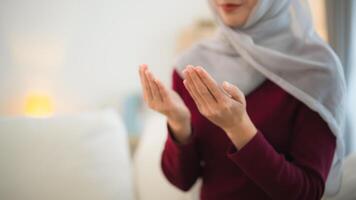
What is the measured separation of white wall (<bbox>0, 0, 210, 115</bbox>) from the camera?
111 cm

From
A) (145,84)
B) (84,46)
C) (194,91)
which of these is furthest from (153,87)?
(84,46)

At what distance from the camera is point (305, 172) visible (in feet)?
1.98

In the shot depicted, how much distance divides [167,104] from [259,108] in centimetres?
17

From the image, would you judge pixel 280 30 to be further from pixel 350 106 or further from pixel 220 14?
pixel 350 106

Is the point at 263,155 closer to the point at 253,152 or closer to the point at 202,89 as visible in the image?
the point at 253,152

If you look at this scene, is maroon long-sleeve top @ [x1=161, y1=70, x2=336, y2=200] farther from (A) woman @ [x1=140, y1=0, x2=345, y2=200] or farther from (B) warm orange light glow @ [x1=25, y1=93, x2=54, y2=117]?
(B) warm orange light glow @ [x1=25, y1=93, x2=54, y2=117]

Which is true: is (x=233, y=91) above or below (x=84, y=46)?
below

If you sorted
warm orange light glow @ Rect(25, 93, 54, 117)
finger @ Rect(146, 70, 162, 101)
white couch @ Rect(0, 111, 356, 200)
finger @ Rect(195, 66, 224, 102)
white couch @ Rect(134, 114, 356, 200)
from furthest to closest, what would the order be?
warm orange light glow @ Rect(25, 93, 54, 117) → white couch @ Rect(134, 114, 356, 200) → white couch @ Rect(0, 111, 356, 200) → finger @ Rect(146, 70, 162, 101) → finger @ Rect(195, 66, 224, 102)

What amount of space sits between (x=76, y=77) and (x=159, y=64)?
43cm

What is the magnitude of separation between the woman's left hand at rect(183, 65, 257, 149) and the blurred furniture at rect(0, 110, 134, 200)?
531 millimetres

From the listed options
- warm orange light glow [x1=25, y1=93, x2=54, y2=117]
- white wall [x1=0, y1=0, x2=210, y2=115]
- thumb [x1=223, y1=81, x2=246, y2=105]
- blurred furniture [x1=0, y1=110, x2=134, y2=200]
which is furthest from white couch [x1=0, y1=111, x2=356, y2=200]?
thumb [x1=223, y1=81, x2=246, y2=105]

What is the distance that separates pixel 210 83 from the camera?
0.50 m

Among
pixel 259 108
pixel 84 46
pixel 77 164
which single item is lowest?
pixel 77 164

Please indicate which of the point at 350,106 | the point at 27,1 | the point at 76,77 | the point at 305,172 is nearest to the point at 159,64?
the point at 76,77
